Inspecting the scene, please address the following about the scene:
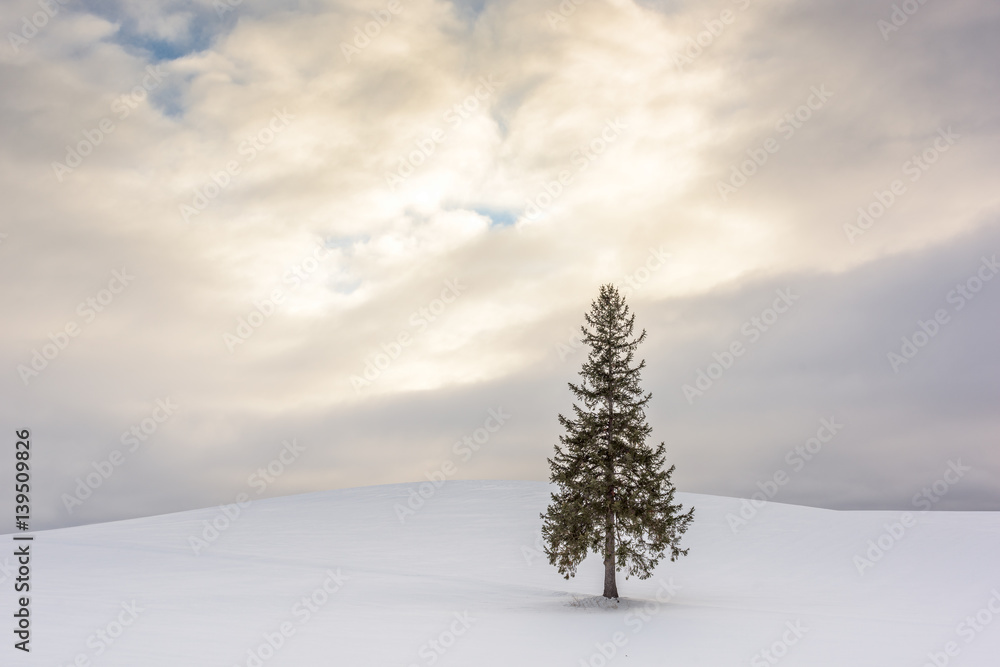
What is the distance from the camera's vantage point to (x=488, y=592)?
30.2 meters

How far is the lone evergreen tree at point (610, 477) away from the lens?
26031 mm

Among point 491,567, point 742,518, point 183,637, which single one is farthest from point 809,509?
point 183,637

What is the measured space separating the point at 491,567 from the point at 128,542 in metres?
25.0

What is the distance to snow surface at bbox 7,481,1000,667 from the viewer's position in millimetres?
18953

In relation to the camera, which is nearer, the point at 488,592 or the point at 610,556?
the point at 610,556

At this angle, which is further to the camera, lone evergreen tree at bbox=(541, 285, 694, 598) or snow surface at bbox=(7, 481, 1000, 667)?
lone evergreen tree at bbox=(541, 285, 694, 598)

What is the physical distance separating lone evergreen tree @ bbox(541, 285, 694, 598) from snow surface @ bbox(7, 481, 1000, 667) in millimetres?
2366

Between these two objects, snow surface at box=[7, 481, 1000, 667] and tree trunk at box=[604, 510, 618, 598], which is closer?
snow surface at box=[7, 481, 1000, 667]

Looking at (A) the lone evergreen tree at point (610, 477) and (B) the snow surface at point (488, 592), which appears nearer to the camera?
(B) the snow surface at point (488, 592)

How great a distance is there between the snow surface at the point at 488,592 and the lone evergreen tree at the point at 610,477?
2366mm

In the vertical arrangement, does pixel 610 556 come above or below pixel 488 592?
above

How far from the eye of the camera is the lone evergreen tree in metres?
26.0

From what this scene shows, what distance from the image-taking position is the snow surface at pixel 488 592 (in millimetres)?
18953

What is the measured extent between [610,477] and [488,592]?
8430mm
